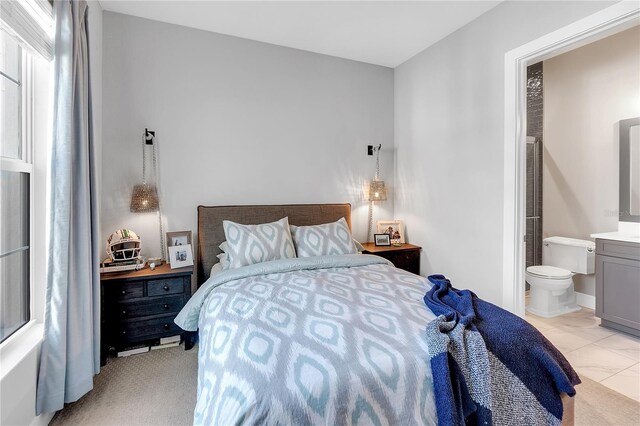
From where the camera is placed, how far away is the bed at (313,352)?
3.35 ft

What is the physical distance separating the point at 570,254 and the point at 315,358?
11.5 ft

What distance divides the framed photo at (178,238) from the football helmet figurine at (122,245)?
9.3 inches

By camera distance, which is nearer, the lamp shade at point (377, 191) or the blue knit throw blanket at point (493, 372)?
the blue knit throw blanket at point (493, 372)

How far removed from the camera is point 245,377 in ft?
3.55

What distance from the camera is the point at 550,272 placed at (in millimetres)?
3199

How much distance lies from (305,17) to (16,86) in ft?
6.66

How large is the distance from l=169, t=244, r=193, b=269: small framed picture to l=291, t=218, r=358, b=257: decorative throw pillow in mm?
879

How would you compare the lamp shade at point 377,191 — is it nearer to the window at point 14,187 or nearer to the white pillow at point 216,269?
the white pillow at point 216,269

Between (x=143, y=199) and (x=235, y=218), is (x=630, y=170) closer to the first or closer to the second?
(x=235, y=218)

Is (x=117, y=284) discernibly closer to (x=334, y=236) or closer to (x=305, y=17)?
(x=334, y=236)

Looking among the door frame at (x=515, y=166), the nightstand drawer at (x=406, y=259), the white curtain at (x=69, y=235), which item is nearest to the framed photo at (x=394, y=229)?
the nightstand drawer at (x=406, y=259)

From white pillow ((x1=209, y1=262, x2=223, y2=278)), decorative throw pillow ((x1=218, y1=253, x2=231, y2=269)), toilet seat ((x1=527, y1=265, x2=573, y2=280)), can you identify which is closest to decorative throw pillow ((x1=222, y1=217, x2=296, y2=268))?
decorative throw pillow ((x1=218, y1=253, x2=231, y2=269))

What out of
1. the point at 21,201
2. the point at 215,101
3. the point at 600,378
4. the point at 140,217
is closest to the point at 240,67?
the point at 215,101

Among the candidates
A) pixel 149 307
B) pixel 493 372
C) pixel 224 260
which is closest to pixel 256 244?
pixel 224 260
